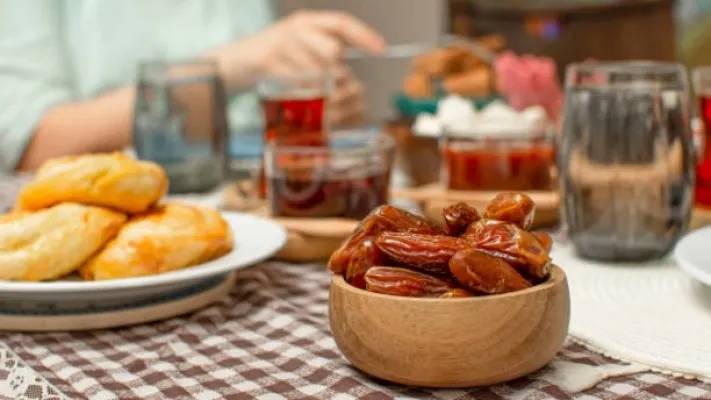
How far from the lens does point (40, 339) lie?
0.73 meters

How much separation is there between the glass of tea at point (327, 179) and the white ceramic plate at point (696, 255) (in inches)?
13.2

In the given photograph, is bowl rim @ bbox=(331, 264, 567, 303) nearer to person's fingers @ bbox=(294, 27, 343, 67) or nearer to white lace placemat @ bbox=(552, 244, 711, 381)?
white lace placemat @ bbox=(552, 244, 711, 381)

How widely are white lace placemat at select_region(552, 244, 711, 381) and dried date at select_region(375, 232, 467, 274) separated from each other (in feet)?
0.46

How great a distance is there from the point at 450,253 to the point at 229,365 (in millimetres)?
180

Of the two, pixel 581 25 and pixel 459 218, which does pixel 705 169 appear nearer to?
pixel 459 218

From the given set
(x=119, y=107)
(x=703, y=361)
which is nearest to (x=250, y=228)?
(x=703, y=361)

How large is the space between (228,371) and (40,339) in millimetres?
182

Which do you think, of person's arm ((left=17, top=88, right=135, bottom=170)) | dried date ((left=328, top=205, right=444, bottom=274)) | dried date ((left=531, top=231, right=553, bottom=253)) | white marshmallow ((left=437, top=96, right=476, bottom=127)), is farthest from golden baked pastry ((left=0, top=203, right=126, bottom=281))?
person's arm ((left=17, top=88, right=135, bottom=170))

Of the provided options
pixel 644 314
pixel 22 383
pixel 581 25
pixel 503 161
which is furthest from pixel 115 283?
pixel 581 25

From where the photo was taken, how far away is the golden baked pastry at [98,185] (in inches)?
30.6

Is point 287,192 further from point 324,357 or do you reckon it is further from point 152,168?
point 324,357

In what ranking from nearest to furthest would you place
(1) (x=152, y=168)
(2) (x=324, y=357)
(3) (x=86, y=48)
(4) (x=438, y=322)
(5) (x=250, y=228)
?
(4) (x=438, y=322) < (2) (x=324, y=357) < (1) (x=152, y=168) < (5) (x=250, y=228) < (3) (x=86, y=48)

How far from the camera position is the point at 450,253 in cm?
57

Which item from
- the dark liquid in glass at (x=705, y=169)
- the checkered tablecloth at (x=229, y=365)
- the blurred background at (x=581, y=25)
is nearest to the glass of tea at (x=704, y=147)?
the dark liquid in glass at (x=705, y=169)
